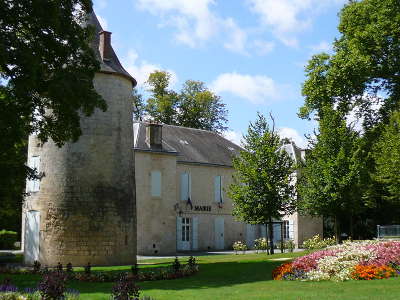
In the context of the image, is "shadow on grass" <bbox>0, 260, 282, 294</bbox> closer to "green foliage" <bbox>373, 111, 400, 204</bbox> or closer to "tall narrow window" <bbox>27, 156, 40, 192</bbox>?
"tall narrow window" <bbox>27, 156, 40, 192</bbox>

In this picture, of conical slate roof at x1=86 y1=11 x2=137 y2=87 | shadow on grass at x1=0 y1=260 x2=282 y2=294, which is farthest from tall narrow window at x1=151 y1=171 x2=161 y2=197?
shadow on grass at x1=0 y1=260 x2=282 y2=294

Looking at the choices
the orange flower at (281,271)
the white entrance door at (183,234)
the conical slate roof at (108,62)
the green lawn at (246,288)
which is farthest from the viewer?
the white entrance door at (183,234)

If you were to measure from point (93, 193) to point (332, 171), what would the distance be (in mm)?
10178

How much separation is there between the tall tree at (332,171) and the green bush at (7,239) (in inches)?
848

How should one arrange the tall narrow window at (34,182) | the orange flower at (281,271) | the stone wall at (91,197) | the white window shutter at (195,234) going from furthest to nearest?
the white window shutter at (195,234)
the tall narrow window at (34,182)
the stone wall at (91,197)
the orange flower at (281,271)

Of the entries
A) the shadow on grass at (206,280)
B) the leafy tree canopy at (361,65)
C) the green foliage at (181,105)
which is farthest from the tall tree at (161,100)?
the shadow on grass at (206,280)

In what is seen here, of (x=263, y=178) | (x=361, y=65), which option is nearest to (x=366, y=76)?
(x=361, y=65)

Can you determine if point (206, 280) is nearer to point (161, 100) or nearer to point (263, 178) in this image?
point (263, 178)

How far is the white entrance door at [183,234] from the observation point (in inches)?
1240

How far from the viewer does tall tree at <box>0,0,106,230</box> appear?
1360cm

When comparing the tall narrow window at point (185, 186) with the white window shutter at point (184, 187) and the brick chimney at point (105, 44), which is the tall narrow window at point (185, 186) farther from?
the brick chimney at point (105, 44)

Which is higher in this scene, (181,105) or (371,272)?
(181,105)

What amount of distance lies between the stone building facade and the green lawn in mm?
14180

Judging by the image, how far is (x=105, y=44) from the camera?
71.9ft
